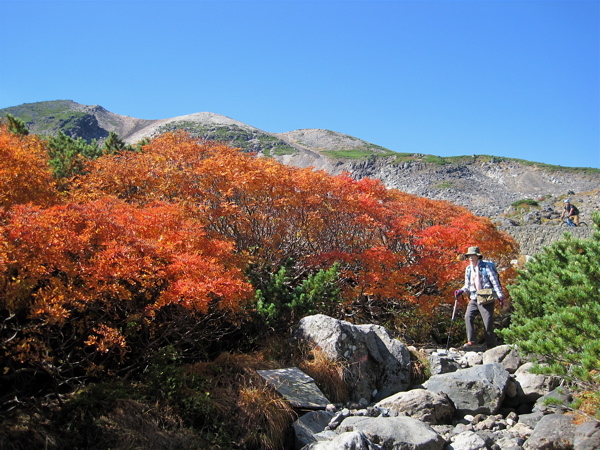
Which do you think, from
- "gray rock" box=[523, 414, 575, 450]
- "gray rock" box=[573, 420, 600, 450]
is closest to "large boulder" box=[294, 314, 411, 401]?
"gray rock" box=[523, 414, 575, 450]

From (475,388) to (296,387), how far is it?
2582 millimetres

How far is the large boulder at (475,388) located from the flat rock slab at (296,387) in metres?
1.81

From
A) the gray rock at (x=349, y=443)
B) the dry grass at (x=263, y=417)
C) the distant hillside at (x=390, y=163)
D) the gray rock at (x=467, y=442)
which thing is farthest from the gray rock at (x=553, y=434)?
the distant hillside at (x=390, y=163)

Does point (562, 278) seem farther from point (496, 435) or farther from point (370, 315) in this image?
point (370, 315)

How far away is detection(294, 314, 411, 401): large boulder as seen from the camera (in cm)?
671

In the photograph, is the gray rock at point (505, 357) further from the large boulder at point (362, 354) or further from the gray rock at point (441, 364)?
the large boulder at point (362, 354)

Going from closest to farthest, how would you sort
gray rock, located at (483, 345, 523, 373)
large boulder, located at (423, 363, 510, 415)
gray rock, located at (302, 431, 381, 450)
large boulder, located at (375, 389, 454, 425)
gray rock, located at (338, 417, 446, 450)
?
gray rock, located at (302, 431, 381, 450) < gray rock, located at (338, 417, 446, 450) < large boulder, located at (375, 389, 454, 425) < large boulder, located at (423, 363, 510, 415) < gray rock, located at (483, 345, 523, 373)

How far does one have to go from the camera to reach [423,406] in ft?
20.2

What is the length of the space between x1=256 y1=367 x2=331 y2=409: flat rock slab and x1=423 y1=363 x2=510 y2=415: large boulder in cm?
181

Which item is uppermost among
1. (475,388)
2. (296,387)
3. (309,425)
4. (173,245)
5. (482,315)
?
(173,245)

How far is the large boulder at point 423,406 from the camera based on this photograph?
19.9 ft

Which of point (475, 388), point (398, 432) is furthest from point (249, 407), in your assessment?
point (475, 388)

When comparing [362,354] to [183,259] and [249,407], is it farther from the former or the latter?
[183,259]

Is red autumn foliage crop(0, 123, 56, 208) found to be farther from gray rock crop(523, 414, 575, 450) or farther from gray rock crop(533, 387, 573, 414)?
gray rock crop(533, 387, 573, 414)
